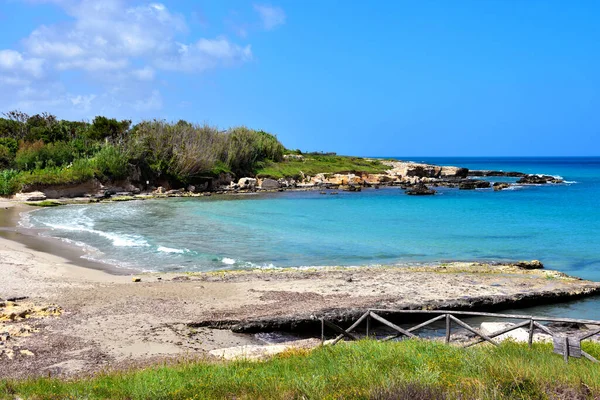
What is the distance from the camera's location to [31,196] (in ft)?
151

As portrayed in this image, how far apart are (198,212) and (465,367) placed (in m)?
35.8

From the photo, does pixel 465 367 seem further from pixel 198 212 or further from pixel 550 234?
pixel 198 212

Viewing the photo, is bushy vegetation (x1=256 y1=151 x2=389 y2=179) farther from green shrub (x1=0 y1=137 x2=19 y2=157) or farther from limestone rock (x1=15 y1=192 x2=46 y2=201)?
green shrub (x1=0 y1=137 x2=19 y2=157)

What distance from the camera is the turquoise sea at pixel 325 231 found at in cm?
2377

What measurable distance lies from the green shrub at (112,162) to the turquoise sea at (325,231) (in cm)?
853

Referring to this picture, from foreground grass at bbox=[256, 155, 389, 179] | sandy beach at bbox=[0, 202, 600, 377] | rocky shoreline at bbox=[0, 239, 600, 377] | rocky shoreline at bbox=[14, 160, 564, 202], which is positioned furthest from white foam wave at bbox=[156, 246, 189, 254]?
foreground grass at bbox=[256, 155, 389, 179]

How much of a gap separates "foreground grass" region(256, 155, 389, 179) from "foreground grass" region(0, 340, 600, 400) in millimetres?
62523

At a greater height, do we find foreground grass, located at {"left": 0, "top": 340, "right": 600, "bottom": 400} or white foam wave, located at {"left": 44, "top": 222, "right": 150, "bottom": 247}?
foreground grass, located at {"left": 0, "top": 340, "right": 600, "bottom": 400}

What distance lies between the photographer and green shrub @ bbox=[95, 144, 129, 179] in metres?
53.9

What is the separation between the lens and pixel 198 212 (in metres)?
41.5

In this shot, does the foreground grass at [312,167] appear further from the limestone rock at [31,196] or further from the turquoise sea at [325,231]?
the limestone rock at [31,196]

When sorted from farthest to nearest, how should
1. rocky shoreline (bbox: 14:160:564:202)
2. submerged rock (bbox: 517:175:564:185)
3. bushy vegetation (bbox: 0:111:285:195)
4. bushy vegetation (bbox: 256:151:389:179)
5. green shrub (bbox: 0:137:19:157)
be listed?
submerged rock (bbox: 517:175:564:185) < bushy vegetation (bbox: 256:151:389:179) < green shrub (bbox: 0:137:19:157) < bushy vegetation (bbox: 0:111:285:195) < rocky shoreline (bbox: 14:160:564:202)

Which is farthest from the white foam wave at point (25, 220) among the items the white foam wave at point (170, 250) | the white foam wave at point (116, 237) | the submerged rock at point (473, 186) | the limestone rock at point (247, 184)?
the submerged rock at point (473, 186)

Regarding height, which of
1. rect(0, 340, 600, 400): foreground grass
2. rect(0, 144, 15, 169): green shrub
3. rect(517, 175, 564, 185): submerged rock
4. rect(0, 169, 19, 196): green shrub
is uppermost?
rect(0, 144, 15, 169): green shrub
